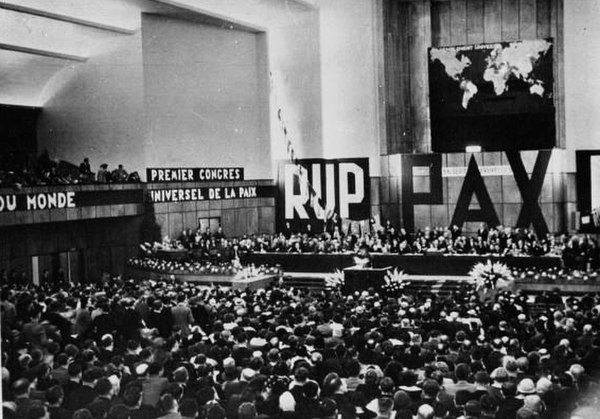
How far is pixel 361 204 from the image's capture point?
117ft

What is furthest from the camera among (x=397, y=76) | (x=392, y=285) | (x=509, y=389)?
(x=397, y=76)

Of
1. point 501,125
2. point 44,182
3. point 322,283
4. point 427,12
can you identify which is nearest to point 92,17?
point 44,182

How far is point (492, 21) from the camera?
35719mm

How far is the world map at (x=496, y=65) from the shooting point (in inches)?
1359

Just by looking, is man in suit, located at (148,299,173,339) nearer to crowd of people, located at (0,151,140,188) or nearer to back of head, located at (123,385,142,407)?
back of head, located at (123,385,142,407)

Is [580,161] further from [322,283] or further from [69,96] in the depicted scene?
[69,96]

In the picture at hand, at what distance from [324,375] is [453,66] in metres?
28.6

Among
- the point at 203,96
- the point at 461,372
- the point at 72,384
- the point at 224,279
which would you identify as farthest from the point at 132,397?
the point at 203,96

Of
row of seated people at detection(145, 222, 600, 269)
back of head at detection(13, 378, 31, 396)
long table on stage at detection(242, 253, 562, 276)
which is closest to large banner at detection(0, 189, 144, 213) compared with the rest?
row of seated people at detection(145, 222, 600, 269)

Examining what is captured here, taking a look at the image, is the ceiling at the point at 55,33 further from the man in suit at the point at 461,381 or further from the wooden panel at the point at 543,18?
the man in suit at the point at 461,381

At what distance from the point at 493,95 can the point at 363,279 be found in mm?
17371

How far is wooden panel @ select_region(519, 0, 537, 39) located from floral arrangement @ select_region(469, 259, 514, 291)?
53.8 feet

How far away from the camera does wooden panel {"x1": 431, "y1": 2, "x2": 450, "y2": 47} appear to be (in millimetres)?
36844

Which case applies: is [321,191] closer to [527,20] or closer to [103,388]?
[527,20]
